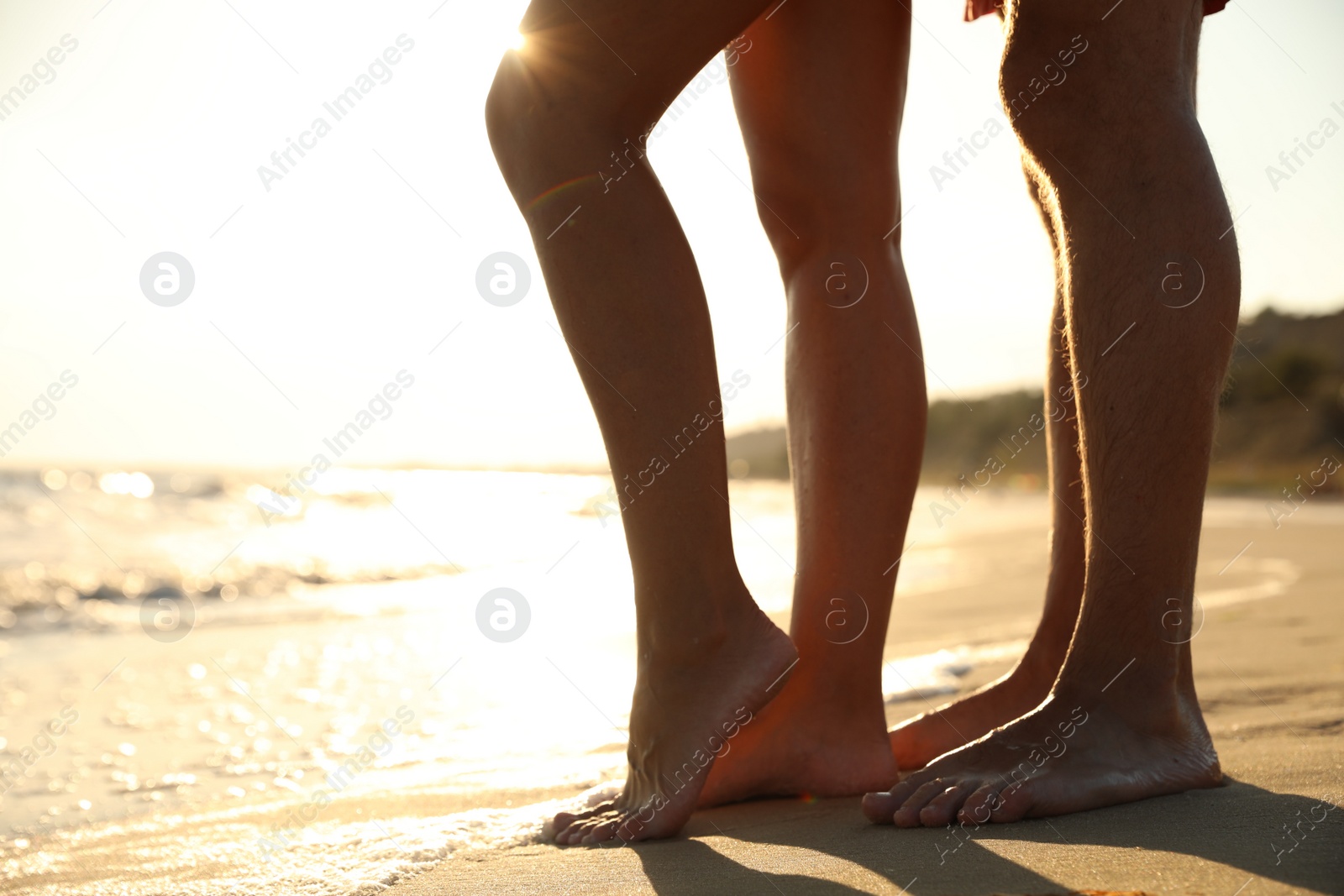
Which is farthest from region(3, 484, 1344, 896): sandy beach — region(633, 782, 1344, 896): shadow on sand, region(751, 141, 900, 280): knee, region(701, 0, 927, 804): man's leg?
region(751, 141, 900, 280): knee

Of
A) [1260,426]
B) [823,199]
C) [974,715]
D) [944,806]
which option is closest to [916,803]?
[944,806]

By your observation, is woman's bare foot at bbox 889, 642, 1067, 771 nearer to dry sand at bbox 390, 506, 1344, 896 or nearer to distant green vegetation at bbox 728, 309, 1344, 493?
dry sand at bbox 390, 506, 1344, 896

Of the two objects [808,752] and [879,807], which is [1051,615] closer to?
[808,752]

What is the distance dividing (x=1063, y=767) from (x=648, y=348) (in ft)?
2.14

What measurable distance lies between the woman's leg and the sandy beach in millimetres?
132

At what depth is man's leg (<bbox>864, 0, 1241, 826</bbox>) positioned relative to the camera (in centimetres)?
112

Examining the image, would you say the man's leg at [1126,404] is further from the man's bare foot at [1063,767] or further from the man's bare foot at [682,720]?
the man's bare foot at [682,720]

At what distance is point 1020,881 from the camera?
32.7 inches

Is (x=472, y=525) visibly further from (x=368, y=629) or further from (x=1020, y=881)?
(x=1020, y=881)

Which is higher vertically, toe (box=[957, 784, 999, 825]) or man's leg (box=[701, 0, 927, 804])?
man's leg (box=[701, 0, 927, 804])

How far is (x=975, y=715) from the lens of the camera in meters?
1.57

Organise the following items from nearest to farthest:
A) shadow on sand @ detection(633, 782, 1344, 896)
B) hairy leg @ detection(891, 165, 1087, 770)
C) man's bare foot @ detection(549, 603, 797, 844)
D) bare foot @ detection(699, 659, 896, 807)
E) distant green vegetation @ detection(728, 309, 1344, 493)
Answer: shadow on sand @ detection(633, 782, 1344, 896) → man's bare foot @ detection(549, 603, 797, 844) → bare foot @ detection(699, 659, 896, 807) → hairy leg @ detection(891, 165, 1087, 770) → distant green vegetation @ detection(728, 309, 1344, 493)

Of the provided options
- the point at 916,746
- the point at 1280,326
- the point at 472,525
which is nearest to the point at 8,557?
the point at 472,525

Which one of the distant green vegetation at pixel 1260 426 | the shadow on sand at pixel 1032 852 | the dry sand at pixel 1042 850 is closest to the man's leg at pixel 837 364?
the dry sand at pixel 1042 850
